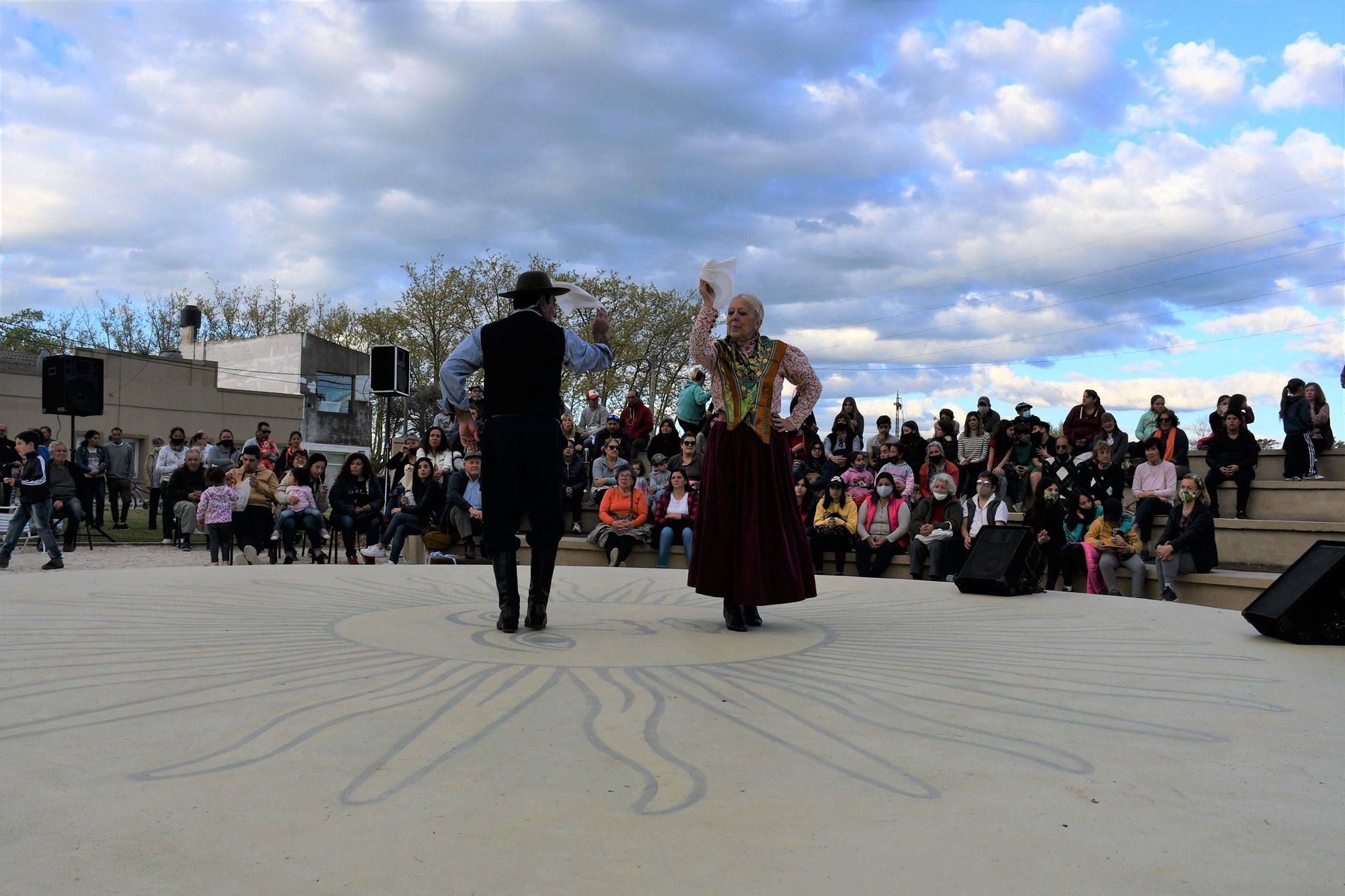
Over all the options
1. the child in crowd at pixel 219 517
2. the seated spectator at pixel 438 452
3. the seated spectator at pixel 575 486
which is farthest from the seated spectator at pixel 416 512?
the seated spectator at pixel 575 486

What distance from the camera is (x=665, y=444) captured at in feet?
41.6

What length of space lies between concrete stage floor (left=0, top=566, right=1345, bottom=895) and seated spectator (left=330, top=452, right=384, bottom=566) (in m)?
6.01

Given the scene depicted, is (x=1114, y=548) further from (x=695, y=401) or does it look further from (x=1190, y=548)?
(x=695, y=401)

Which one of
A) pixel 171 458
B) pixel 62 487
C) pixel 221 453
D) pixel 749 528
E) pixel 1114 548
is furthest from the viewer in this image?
pixel 171 458

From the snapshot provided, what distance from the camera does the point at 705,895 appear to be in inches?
A: 71.2

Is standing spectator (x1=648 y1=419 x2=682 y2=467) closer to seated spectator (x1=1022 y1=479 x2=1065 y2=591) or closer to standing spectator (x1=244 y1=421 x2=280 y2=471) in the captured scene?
seated spectator (x1=1022 y1=479 x2=1065 y2=591)

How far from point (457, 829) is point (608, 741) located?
0.72 metres

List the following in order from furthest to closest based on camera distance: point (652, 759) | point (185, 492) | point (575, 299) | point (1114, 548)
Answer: point (185, 492), point (1114, 548), point (575, 299), point (652, 759)

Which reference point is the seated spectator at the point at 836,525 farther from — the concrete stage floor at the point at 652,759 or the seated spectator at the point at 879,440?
the concrete stage floor at the point at 652,759

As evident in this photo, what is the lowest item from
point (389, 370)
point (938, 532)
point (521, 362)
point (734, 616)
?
point (734, 616)

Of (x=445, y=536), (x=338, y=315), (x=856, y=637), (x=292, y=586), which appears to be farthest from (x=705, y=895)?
(x=338, y=315)

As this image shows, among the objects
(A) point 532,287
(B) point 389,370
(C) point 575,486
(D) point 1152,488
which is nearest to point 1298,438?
(D) point 1152,488

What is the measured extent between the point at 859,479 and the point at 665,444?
3.09 meters

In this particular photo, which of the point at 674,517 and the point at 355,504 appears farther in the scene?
the point at 355,504
